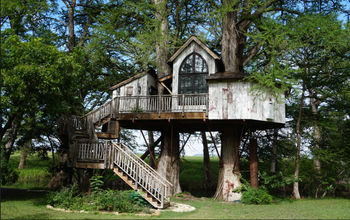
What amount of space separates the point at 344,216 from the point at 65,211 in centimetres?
1264

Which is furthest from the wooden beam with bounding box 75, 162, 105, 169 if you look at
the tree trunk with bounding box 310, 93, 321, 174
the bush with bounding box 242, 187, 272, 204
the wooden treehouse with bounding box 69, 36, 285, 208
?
the tree trunk with bounding box 310, 93, 321, 174

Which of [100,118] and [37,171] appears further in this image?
[37,171]

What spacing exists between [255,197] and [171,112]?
23.8 ft

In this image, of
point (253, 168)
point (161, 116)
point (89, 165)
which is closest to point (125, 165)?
point (89, 165)

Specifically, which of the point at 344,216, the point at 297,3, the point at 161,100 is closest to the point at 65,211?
the point at 161,100

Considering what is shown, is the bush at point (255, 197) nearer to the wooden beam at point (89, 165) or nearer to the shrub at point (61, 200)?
the wooden beam at point (89, 165)

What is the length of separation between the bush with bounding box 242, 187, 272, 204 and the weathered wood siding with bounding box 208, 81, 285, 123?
14.9 feet

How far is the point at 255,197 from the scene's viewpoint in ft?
60.1

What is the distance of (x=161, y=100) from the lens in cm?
1925

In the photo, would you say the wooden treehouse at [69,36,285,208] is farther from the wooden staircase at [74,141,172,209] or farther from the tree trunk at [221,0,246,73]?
the tree trunk at [221,0,246,73]

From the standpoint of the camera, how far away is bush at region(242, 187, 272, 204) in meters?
18.3

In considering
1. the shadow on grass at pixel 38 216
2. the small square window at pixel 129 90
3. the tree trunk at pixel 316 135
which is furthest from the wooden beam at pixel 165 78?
the shadow on grass at pixel 38 216

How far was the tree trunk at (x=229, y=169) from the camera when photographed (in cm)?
2002

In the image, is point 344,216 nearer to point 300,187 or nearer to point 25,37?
point 300,187
